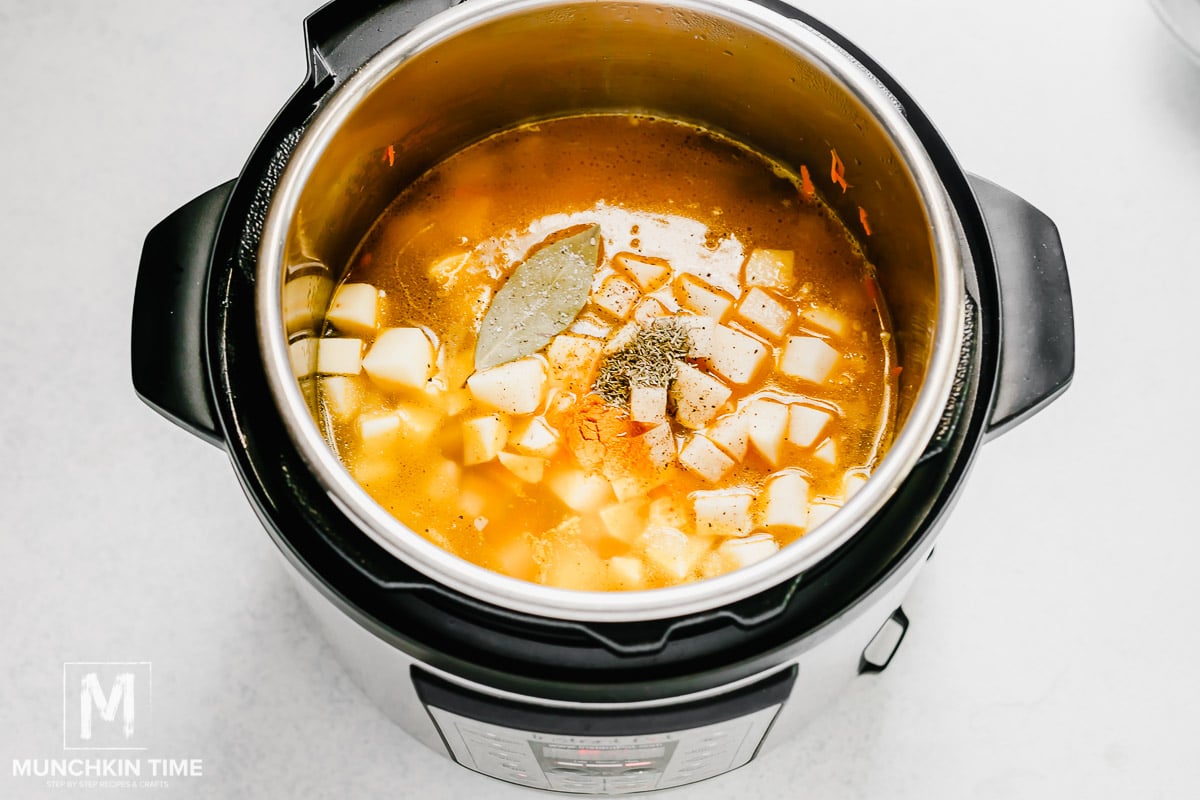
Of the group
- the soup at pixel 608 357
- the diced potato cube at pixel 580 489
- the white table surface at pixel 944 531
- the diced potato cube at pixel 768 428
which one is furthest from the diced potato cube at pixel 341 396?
the diced potato cube at pixel 768 428

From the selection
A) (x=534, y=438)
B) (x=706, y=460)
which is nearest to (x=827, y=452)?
(x=706, y=460)

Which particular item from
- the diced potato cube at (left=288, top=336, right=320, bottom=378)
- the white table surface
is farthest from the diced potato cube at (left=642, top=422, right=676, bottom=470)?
the white table surface

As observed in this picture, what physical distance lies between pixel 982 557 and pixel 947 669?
0.58ft

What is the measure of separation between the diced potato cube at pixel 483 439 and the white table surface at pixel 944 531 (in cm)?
48

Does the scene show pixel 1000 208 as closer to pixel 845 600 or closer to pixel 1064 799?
pixel 845 600

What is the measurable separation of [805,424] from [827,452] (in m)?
0.04

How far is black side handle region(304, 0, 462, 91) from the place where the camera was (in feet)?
4.01

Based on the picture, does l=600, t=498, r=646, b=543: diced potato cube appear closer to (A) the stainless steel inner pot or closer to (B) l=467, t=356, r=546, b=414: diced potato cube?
(B) l=467, t=356, r=546, b=414: diced potato cube


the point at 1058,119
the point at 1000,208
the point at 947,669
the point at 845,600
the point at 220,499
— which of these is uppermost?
the point at 1058,119

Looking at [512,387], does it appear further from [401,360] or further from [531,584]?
[531,584]

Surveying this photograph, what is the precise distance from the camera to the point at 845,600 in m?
1.06

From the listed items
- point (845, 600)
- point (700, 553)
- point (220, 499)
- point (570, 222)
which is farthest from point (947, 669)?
point (220, 499)

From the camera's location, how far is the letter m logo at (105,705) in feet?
5.25

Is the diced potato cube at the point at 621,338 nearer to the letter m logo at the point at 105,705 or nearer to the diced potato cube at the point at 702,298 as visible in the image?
the diced potato cube at the point at 702,298
